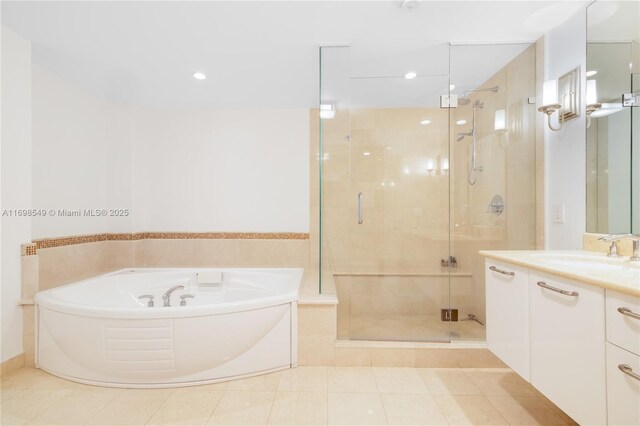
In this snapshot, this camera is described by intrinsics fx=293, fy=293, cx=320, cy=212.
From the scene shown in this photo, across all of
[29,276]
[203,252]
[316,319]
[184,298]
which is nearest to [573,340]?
[316,319]

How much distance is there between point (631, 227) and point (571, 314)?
774mm

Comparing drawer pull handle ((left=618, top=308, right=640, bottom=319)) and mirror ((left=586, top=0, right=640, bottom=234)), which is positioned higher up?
mirror ((left=586, top=0, right=640, bottom=234))

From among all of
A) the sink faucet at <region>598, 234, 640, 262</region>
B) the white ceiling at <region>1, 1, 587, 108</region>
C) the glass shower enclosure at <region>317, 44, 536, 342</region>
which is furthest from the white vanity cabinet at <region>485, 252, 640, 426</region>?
the white ceiling at <region>1, 1, 587, 108</region>

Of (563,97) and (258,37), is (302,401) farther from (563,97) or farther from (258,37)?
(563,97)

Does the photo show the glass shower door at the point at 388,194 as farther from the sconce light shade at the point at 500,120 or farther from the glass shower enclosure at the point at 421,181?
the sconce light shade at the point at 500,120

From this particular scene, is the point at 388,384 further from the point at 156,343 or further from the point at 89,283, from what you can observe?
the point at 89,283

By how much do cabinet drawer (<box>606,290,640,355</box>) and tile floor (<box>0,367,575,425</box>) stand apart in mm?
831

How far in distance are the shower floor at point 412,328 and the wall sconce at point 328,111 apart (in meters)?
1.59

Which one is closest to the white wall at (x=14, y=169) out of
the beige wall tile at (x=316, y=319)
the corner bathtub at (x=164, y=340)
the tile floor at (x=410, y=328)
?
the corner bathtub at (x=164, y=340)

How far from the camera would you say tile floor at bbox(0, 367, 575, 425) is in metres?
1.48

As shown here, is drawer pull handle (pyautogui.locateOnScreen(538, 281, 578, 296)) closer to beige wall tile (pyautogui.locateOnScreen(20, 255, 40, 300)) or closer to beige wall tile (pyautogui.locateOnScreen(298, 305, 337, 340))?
beige wall tile (pyautogui.locateOnScreen(298, 305, 337, 340))

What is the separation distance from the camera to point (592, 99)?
5.41 feet

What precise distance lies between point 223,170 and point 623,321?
10.1ft

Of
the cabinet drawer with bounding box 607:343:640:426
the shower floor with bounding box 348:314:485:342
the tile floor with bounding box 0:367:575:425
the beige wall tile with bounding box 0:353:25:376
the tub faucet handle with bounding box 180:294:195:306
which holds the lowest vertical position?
the tile floor with bounding box 0:367:575:425
